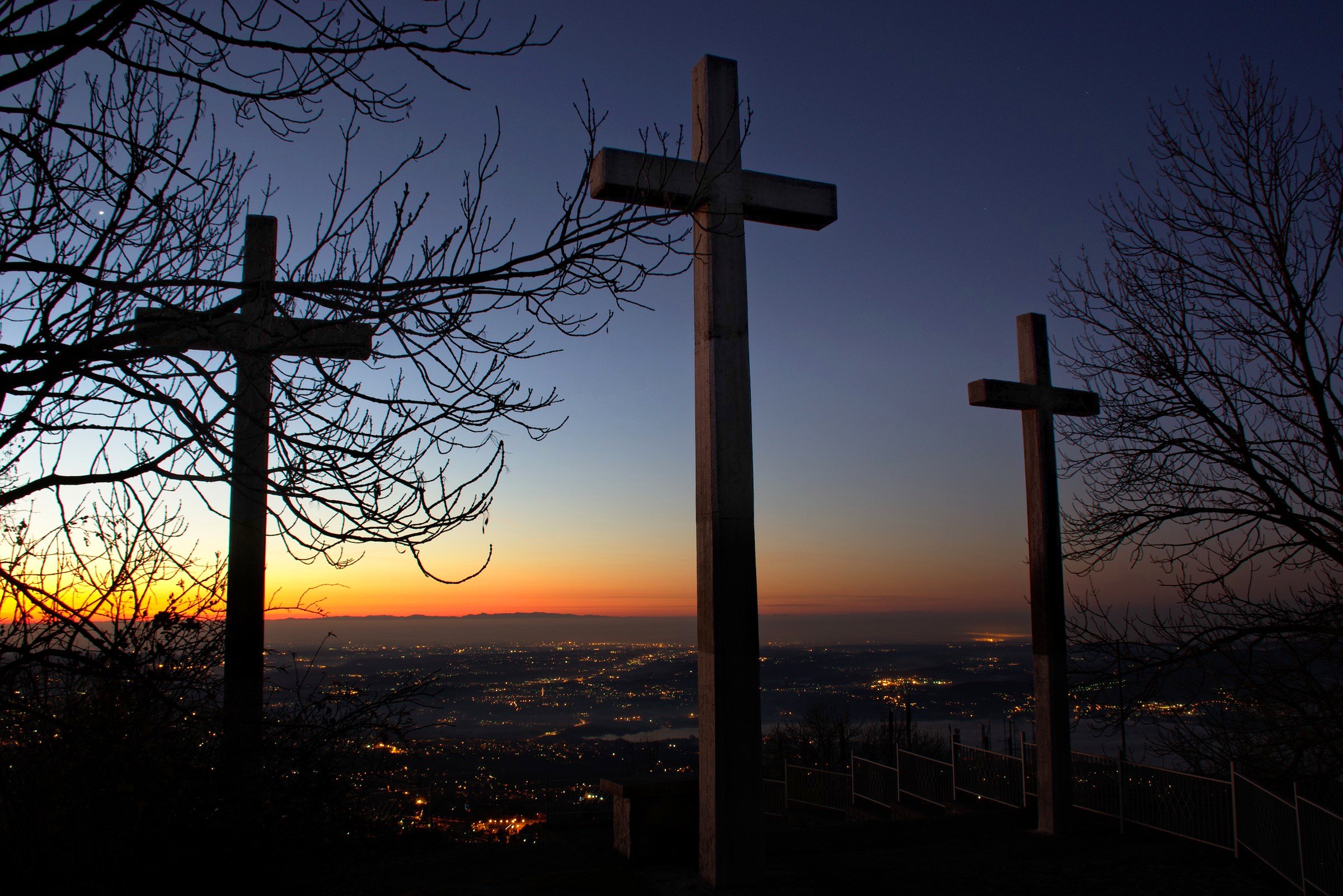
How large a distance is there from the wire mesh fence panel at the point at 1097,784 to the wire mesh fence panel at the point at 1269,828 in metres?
1.52

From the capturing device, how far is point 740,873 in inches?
224

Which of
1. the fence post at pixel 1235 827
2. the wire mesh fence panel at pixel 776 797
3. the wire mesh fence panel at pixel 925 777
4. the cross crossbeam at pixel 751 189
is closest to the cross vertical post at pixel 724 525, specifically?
the cross crossbeam at pixel 751 189

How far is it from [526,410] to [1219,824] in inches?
331

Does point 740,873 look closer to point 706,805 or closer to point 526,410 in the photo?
point 706,805

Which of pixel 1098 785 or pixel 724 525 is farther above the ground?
pixel 724 525

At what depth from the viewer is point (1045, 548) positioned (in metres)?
9.27

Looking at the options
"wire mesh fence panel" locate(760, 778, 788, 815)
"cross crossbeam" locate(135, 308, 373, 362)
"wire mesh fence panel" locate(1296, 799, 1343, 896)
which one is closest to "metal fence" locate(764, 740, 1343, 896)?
"wire mesh fence panel" locate(1296, 799, 1343, 896)

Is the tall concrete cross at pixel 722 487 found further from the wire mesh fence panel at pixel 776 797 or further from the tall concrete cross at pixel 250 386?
the wire mesh fence panel at pixel 776 797

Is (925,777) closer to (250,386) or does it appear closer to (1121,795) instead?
(1121,795)

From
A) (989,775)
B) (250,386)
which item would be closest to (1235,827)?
(989,775)

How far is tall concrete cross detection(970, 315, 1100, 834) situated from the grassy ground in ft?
1.87

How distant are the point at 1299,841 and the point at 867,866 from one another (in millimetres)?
3414

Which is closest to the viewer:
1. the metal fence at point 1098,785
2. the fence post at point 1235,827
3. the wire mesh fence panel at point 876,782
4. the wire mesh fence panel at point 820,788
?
the fence post at point 1235,827

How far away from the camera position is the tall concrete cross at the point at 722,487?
18.8ft
